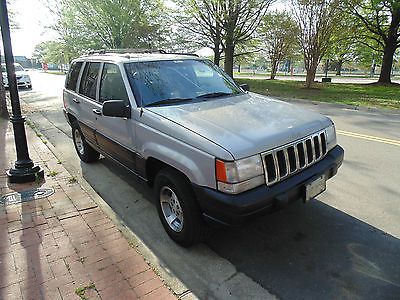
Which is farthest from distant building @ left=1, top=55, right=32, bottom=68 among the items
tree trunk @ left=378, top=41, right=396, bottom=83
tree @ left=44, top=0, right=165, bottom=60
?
tree trunk @ left=378, top=41, right=396, bottom=83

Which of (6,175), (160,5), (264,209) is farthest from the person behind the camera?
(160,5)

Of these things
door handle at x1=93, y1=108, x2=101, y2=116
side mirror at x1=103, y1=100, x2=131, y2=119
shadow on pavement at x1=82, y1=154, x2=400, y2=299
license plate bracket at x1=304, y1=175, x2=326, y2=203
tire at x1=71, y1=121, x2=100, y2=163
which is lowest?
shadow on pavement at x1=82, y1=154, x2=400, y2=299

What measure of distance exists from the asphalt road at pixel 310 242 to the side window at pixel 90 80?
1.39 metres

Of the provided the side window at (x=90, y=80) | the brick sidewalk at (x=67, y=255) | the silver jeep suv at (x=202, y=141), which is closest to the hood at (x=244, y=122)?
the silver jeep suv at (x=202, y=141)

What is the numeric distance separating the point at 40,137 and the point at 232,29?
15.9 meters

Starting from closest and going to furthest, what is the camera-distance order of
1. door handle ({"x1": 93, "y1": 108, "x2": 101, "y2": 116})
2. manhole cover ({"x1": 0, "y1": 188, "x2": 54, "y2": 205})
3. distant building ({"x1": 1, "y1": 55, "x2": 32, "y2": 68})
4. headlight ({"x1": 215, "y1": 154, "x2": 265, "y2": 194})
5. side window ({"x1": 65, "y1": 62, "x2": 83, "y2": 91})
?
headlight ({"x1": 215, "y1": 154, "x2": 265, "y2": 194}) < manhole cover ({"x1": 0, "y1": 188, "x2": 54, "y2": 205}) < door handle ({"x1": 93, "y1": 108, "x2": 101, "y2": 116}) < side window ({"x1": 65, "y1": 62, "x2": 83, "y2": 91}) < distant building ({"x1": 1, "y1": 55, "x2": 32, "y2": 68})

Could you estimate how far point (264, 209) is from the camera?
8.00 feet

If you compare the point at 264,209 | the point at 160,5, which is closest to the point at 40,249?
the point at 264,209

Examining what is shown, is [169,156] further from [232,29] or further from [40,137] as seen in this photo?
[232,29]

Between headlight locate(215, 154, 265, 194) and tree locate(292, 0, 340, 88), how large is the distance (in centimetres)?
1627

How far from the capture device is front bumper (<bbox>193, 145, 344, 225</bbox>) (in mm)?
2322

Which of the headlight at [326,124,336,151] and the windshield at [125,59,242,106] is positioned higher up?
the windshield at [125,59,242,106]

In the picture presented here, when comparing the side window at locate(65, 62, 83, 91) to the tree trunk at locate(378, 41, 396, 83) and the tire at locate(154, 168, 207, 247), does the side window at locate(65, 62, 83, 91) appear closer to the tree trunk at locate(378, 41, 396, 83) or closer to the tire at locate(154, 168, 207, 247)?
the tire at locate(154, 168, 207, 247)

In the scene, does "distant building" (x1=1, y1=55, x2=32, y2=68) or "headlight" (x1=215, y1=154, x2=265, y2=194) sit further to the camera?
"distant building" (x1=1, y1=55, x2=32, y2=68)
